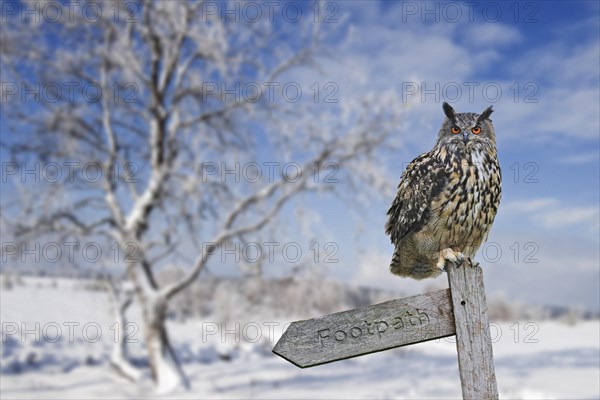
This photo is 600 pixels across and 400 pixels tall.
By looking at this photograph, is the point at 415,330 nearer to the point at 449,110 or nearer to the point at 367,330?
the point at 367,330

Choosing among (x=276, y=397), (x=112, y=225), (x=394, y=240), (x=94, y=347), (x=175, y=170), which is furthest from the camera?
(x=94, y=347)

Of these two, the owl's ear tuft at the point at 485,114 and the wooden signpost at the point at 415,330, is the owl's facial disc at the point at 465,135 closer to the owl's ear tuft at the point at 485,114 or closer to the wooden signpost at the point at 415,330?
the owl's ear tuft at the point at 485,114

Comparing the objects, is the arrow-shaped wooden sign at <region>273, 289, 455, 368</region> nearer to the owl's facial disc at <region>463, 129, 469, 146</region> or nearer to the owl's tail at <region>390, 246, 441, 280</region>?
the owl's tail at <region>390, 246, 441, 280</region>

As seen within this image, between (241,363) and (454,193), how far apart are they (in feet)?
33.0

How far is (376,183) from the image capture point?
9.66 m

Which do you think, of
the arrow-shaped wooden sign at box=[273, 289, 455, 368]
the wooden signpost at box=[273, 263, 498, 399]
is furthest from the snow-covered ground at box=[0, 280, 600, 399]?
the arrow-shaped wooden sign at box=[273, 289, 455, 368]

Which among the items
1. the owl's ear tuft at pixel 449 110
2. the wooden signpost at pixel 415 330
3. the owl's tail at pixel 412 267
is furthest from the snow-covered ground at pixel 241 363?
the owl's ear tuft at pixel 449 110

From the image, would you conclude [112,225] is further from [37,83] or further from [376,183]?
[376,183]

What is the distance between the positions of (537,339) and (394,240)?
35.0 ft

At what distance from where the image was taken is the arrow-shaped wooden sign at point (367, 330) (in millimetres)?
2203

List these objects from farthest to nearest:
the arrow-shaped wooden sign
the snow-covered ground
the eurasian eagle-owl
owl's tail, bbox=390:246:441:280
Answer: the snow-covered ground, owl's tail, bbox=390:246:441:280, the eurasian eagle-owl, the arrow-shaped wooden sign

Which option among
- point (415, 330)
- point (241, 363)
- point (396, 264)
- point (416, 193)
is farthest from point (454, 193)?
point (241, 363)

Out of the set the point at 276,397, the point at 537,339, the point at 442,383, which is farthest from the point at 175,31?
the point at 537,339

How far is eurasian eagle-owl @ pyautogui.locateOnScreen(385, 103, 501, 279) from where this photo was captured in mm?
2484
